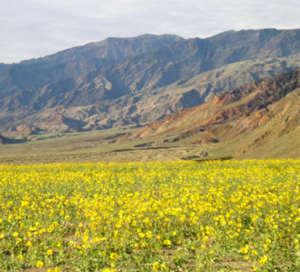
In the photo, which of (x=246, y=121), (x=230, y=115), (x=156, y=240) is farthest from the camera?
(x=230, y=115)

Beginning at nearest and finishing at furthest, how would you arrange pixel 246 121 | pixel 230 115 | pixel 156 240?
pixel 156 240 < pixel 246 121 < pixel 230 115

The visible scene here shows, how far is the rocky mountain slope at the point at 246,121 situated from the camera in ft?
180

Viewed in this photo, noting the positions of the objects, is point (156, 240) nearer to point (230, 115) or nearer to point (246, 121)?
point (246, 121)

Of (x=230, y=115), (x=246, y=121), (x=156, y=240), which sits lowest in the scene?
(x=156, y=240)

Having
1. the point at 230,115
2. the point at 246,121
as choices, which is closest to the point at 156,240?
Answer: the point at 246,121

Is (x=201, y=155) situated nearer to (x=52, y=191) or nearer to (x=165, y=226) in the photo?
(x=52, y=191)

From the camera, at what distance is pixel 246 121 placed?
87062mm

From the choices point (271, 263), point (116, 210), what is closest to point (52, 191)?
point (116, 210)

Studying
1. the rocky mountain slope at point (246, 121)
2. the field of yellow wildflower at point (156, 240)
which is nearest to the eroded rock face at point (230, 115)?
the rocky mountain slope at point (246, 121)

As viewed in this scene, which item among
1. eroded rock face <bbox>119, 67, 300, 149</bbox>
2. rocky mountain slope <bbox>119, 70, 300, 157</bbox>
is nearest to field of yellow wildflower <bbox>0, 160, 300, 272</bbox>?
rocky mountain slope <bbox>119, 70, 300, 157</bbox>

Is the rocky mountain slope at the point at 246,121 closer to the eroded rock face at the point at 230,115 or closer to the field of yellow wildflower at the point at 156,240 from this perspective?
the eroded rock face at the point at 230,115

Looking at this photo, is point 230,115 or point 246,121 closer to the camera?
point 246,121

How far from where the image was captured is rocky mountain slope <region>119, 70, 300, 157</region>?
54.8 metres

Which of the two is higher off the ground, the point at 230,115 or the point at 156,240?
the point at 230,115
